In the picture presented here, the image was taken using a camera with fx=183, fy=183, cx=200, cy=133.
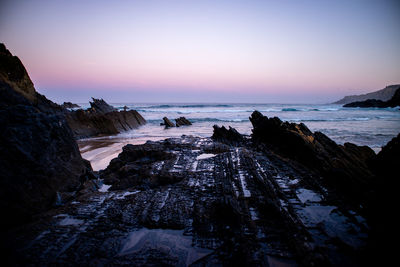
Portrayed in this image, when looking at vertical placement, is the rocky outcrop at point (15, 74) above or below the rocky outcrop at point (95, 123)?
above

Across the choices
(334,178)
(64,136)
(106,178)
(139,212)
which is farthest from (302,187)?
(64,136)

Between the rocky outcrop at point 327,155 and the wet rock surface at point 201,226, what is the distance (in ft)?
1.40

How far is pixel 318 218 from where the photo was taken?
288cm

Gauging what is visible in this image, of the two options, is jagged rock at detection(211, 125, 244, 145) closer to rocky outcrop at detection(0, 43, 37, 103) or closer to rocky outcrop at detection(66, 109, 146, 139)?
rocky outcrop at detection(0, 43, 37, 103)

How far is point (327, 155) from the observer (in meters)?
5.00

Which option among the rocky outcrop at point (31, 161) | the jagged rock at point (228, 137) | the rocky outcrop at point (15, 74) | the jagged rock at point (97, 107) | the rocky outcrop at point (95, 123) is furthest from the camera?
the jagged rock at point (97, 107)

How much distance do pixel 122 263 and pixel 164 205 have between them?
1.13 metres

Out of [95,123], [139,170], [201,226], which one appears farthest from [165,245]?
[95,123]

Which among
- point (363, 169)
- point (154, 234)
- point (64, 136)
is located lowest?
point (154, 234)

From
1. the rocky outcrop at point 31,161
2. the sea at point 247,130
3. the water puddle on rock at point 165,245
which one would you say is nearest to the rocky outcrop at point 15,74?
the rocky outcrop at point 31,161

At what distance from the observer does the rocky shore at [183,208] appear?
7.22 feet

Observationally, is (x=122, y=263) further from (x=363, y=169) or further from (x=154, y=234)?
(x=363, y=169)

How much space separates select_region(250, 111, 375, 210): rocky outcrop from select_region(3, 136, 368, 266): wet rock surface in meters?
0.43

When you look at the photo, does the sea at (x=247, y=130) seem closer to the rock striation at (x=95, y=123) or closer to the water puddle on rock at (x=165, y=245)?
the rock striation at (x=95, y=123)
